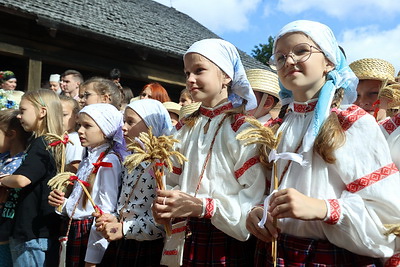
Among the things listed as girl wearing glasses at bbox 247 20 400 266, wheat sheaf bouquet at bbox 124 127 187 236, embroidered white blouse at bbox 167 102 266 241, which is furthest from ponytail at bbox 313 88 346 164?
wheat sheaf bouquet at bbox 124 127 187 236

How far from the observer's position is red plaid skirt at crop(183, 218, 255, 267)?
7.68ft

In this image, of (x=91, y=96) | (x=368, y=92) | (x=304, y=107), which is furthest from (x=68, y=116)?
(x=304, y=107)

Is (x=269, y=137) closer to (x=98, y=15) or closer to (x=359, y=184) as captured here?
(x=359, y=184)

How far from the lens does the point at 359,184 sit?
5.88 feet

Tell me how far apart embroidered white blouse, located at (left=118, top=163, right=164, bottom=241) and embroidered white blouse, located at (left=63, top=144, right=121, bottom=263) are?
9 centimetres

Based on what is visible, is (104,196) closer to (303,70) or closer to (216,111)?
(216,111)

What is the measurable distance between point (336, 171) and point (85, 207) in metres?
2.11

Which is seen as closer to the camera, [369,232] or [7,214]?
[369,232]

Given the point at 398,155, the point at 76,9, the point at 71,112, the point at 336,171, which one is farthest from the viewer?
the point at 76,9

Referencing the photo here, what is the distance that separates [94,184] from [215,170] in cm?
123

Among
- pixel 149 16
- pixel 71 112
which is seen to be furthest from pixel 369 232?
pixel 149 16

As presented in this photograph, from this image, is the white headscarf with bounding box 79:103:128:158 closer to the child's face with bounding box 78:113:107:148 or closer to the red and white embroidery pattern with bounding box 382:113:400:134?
the child's face with bounding box 78:113:107:148

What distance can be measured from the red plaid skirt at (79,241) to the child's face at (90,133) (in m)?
0.65

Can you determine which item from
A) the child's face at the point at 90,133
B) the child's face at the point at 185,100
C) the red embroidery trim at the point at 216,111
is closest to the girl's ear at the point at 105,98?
the child's face at the point at 185,100
